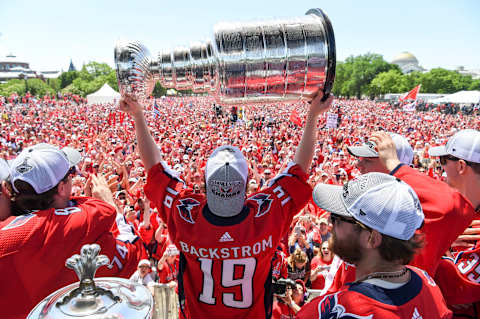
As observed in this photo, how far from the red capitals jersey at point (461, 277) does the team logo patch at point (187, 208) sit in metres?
1.72

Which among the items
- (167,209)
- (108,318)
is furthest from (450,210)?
(108,318)

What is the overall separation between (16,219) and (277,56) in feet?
5.20

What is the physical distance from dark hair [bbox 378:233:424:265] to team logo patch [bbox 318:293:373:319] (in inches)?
11.8

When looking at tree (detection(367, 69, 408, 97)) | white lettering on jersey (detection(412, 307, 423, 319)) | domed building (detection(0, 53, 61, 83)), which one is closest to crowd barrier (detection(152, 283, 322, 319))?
white lettering on jersey (detection(412, 307, 423, 319))

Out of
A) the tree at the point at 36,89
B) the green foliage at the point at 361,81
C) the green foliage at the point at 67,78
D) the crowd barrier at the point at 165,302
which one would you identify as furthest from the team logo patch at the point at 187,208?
the green foliage at the point at 67,78

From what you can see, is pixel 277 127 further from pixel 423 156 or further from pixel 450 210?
pixel 450 210

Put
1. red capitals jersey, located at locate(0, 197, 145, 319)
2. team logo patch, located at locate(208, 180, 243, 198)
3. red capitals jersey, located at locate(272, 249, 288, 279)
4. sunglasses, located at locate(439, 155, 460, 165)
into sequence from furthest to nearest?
red capitals jersey, located at locate(272, 249, 288, 279) → sunglasses, located at locate(439, 155, 460, 165) → team logo patch, located at locate(208, 180, 243, 198) → red capitals jersey, located at locate(0, 197, 145, 319)

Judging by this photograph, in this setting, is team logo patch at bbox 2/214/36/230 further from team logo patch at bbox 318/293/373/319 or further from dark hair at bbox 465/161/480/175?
dark hair at bbox 465/161/480/175

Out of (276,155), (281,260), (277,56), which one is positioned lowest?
(276,155)

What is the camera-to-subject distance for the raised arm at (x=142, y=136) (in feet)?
6.95

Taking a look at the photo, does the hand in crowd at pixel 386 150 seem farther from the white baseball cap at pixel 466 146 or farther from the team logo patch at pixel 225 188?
the team logo patch at pixel 225 188

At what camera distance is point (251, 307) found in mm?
1847

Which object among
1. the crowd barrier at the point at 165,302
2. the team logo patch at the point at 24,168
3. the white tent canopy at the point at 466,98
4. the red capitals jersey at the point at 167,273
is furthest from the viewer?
the white tent canopy at the point at 466,98

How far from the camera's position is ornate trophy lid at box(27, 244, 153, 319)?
3.03ft
